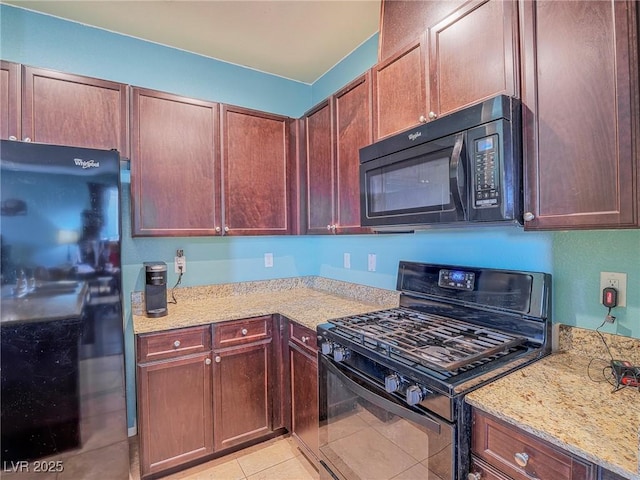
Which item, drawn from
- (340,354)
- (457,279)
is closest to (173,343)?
(340,354)

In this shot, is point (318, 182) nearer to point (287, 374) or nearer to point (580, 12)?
point (287, 374)

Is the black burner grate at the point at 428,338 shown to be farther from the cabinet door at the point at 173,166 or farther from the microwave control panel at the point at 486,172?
the cabinet door at the point at 173,166

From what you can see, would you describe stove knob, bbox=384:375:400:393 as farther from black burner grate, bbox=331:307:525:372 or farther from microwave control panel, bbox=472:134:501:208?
microwave control panel, bbox=472:134:501:208

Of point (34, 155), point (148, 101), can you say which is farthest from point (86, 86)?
point (34, 155)

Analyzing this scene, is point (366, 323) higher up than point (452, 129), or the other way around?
point (452, 129)

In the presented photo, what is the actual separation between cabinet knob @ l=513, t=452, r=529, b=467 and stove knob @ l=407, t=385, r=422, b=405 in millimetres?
298

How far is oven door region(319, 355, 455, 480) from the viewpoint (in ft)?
3.58

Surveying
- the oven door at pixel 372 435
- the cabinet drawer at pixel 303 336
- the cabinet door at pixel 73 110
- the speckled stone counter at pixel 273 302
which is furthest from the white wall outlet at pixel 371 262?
the cabinet door at pixel 73 110

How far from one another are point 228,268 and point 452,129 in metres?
1.98

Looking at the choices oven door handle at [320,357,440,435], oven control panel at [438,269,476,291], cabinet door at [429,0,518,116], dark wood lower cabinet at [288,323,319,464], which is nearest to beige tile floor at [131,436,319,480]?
dark wood lower cabinet at [288,323,319,464]

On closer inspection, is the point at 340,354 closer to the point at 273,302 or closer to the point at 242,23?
the point at 273,302

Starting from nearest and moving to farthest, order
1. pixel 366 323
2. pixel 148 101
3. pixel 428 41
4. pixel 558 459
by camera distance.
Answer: pixel 558 459
pixel 428 41
pixel 366 323
pixel 148 101

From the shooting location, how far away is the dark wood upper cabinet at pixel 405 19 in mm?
1462

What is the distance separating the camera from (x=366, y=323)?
1661 millimetres
